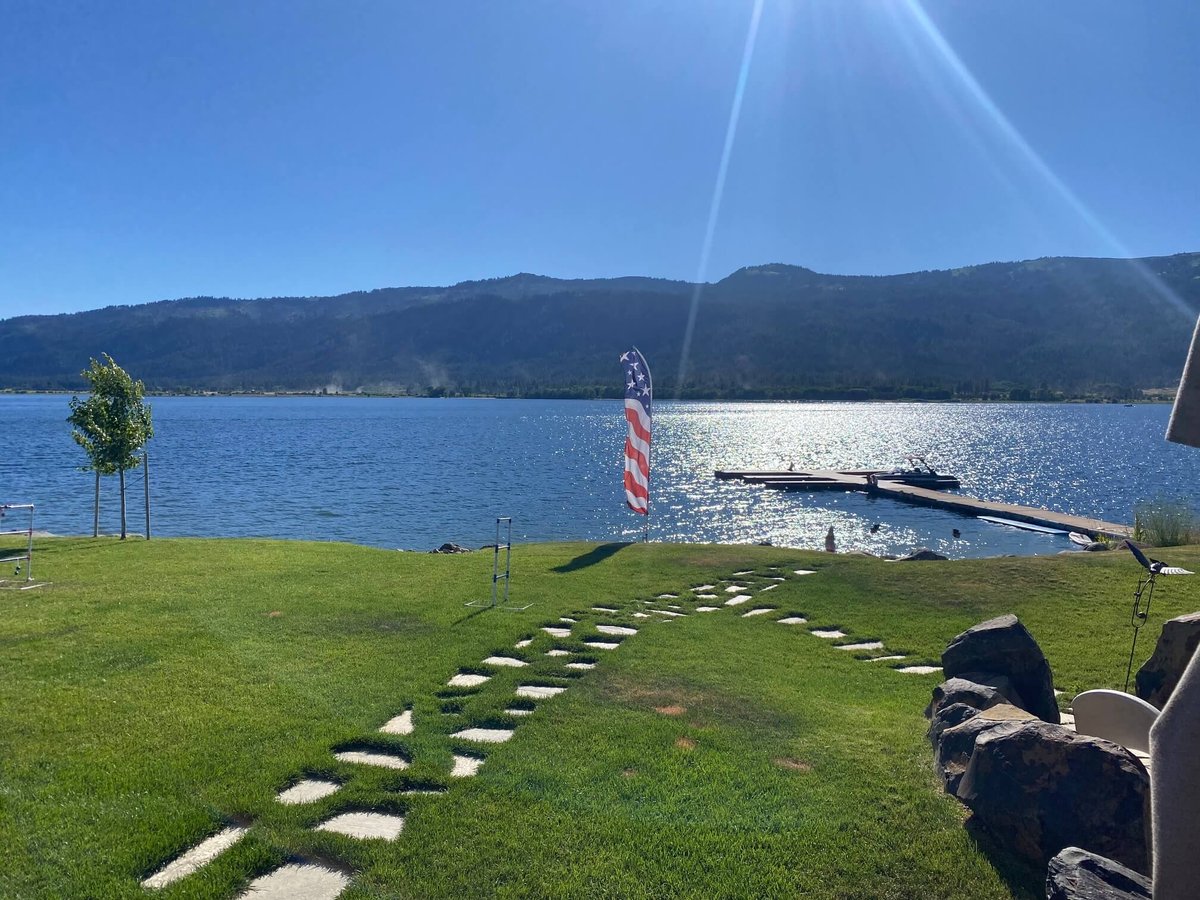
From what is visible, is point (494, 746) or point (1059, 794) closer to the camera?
point (1059, 794)

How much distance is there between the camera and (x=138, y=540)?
21.0 m

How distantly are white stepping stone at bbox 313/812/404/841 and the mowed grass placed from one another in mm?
110

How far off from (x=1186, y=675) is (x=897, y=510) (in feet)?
172

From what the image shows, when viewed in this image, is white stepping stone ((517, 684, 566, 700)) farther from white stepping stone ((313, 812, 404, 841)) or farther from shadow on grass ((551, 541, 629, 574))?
shadow on grass ((551, 541, 629, 574))

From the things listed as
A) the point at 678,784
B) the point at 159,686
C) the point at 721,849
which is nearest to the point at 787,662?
the point at 678,784

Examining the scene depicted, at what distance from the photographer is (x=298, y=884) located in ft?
15.5

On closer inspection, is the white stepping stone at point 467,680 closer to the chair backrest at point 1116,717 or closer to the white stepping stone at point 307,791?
the white stepping stone at point 307,791

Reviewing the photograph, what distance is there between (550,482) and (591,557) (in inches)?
1543

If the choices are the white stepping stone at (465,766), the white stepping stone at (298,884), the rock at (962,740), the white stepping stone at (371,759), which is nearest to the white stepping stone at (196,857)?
the white stepping stone at (298,884)

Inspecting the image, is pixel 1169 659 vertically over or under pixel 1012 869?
over

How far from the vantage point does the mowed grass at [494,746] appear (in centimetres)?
497

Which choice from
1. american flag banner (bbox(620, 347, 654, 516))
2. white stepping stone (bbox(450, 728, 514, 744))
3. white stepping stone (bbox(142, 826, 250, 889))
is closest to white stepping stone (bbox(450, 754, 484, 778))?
white stepping stone (bbox(450, 728, 514, 744))

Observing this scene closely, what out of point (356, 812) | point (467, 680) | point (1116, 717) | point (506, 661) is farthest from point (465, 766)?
point (1116, 717)

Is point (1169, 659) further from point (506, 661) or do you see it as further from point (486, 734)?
point (506, 661)
